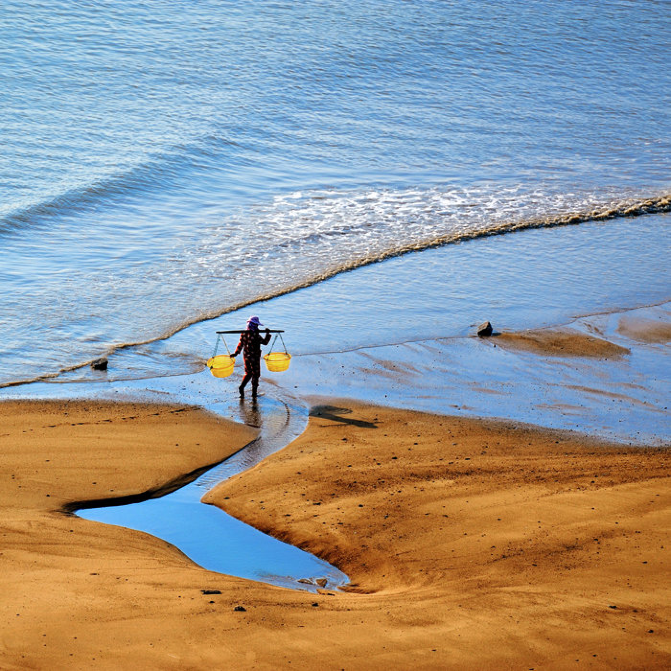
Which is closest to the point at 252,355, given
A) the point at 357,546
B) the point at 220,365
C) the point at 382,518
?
the point at 220,365

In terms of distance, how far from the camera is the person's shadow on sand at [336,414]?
36.2 ft

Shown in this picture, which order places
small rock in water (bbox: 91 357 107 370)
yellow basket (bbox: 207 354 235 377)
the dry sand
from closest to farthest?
the dry sand → yellow basket (bbox: 207 354 235 377) → small rock in water (bbox: 91 357 107 370)

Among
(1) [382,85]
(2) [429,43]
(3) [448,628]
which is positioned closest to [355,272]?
(3) [448,628]

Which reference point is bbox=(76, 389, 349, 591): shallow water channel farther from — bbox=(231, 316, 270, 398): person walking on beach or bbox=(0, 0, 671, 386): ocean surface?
bbox=(0, 0, 671, 386): ocean surface

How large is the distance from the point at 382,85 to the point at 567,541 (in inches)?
1117

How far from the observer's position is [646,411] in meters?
11.4

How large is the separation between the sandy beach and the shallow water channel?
0.17m

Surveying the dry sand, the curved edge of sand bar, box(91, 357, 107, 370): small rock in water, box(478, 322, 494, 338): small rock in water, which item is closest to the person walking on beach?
the dry sand

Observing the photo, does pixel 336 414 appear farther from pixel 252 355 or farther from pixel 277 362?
pixel 252 355

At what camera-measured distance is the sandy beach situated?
Answer: 19.6 ft

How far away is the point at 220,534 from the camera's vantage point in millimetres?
8398

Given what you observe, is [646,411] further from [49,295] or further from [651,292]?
[49,295]

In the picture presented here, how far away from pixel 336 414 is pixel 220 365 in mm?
1831

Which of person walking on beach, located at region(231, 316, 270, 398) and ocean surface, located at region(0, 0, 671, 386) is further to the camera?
ocean surface, located at region(0, 0, 671, 386)
